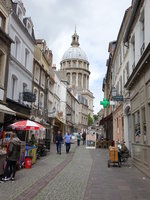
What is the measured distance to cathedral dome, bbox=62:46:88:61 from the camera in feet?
317

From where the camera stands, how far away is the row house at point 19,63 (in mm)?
15477

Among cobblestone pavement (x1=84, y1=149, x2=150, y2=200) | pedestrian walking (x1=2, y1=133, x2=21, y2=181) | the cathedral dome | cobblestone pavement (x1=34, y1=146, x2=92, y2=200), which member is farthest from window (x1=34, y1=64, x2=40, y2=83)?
the cathedral dome

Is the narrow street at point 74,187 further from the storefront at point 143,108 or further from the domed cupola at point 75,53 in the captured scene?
the domed cupola at point 75,53

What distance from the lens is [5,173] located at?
7418 mm

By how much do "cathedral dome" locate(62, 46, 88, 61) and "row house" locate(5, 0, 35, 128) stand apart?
7807 cm

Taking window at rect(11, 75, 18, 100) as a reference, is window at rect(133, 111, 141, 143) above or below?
below

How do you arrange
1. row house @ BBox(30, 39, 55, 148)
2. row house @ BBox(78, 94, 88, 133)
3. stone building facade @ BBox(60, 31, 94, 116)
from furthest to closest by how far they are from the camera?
stone building facade @ BBox(60, 31, 94, 116)
row house @ BBox(78, 94, 88, 133)
row house @ BBox(30, 39, 55, 148)

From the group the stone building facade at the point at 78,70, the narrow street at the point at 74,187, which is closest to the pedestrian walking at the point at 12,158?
the narrow street at the point at 74,187

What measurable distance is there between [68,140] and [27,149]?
6.82 metres

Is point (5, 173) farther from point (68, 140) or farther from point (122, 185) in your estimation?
point (68, 140)

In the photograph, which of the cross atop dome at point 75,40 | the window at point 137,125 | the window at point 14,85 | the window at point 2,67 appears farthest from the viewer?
the cross atop dome at point 75,40

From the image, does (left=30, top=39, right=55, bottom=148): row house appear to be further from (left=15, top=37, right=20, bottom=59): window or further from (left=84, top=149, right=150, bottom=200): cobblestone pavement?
(left=84, top=149, right=150, bottom=200): cobblestone pavement

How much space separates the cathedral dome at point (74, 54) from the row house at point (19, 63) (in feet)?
256

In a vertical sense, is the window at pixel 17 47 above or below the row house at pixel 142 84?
above
